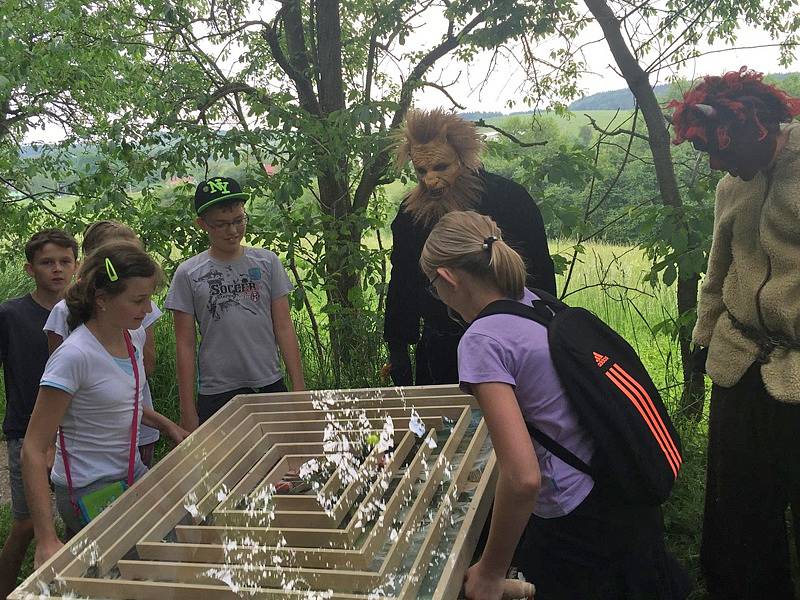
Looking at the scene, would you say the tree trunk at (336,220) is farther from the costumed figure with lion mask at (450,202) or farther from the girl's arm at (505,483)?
the girl's arm at (505,483)

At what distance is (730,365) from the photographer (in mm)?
2082

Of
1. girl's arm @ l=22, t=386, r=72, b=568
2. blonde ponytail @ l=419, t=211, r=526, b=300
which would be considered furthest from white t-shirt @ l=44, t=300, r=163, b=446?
blonde ponytail @ l=419, t=211, r=526, b=300

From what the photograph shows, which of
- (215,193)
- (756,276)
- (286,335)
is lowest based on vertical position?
(286,335)

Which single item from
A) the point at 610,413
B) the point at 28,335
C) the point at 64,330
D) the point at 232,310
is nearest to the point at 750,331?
the point at 610,413

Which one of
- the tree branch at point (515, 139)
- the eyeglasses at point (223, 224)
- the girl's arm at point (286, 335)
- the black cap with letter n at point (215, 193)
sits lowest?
the girl's arm at point (286, 335)

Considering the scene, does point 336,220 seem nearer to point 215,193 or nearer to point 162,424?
point 215,193

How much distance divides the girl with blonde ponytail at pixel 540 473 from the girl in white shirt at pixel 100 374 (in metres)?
0.98

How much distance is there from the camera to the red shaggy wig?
1.85m

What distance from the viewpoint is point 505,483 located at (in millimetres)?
1338

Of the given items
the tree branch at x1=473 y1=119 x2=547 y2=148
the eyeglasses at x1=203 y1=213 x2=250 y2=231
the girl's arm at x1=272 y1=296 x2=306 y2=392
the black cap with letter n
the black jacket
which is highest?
the tree branch at x1=473 y1=119 x2=547 y2=148

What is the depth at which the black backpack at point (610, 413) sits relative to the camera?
4.77 ft

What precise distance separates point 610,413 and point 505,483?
0.93ft

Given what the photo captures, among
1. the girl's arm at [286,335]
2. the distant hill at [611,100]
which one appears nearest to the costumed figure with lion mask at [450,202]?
the girl's arm at [286,335]

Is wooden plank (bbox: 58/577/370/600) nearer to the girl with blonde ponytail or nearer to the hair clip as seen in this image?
the girl with blonde ponytail
